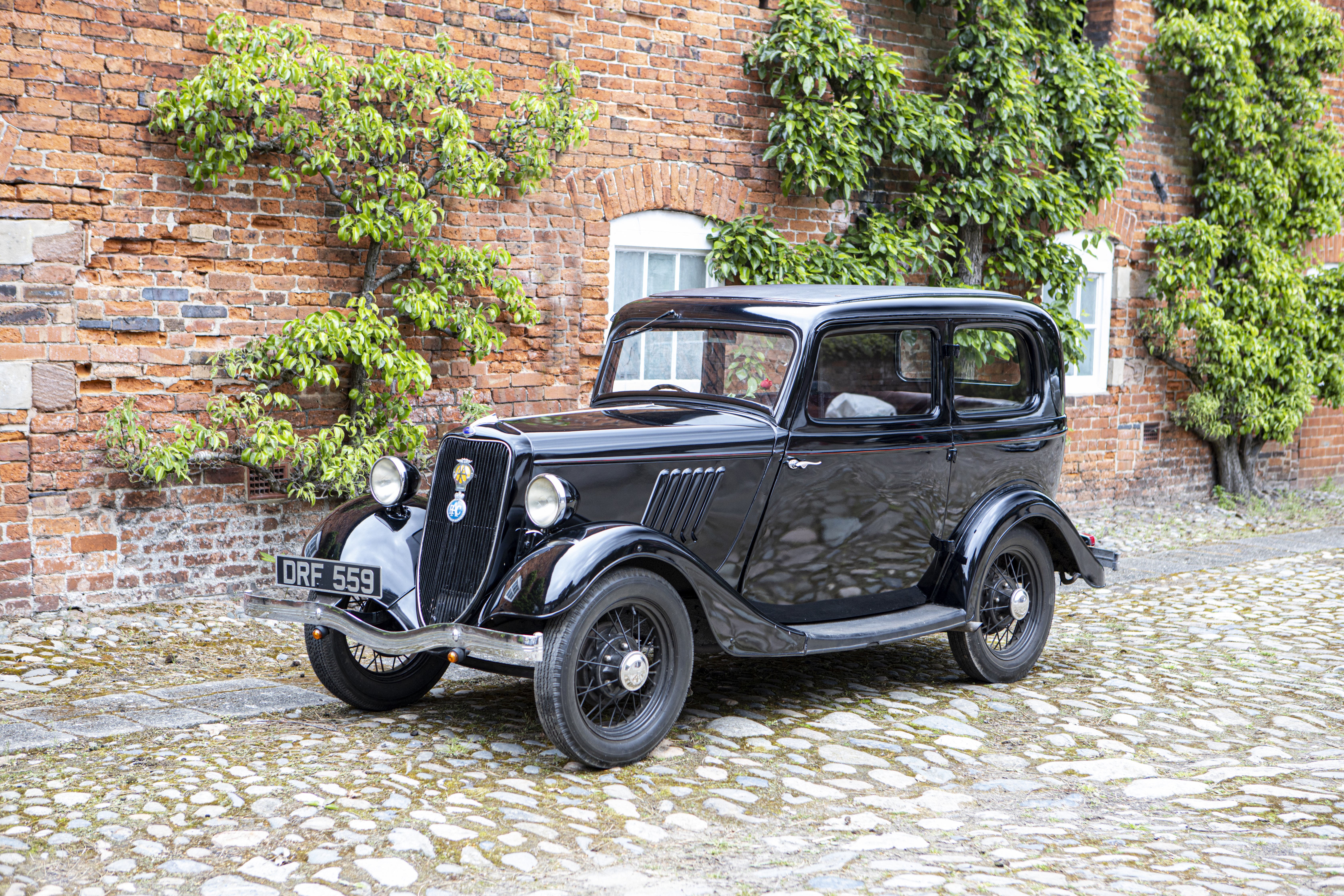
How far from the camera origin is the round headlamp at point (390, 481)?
521 centimetres

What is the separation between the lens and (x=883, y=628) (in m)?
5.46

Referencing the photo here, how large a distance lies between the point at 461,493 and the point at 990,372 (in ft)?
9.14

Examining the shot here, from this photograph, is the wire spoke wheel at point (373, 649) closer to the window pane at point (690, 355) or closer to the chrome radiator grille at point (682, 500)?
the chrome radiator grille at point (682, 500)

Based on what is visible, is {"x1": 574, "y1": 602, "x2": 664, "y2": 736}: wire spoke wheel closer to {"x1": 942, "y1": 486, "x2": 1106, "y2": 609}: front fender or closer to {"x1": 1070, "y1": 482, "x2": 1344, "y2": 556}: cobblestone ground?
{"x1": 942, "y1": 486, "x2": 1106, "y2": 609}: front fender

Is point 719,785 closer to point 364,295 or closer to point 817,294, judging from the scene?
point 817,294

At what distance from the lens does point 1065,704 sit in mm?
5668

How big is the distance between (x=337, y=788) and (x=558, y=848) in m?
0.88

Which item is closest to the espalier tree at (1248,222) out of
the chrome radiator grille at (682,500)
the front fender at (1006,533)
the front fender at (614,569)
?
the front fender at (1006,533)

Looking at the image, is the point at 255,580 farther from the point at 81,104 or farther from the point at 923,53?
the point at 923,53

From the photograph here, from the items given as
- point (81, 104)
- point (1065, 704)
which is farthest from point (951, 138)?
point (81, 104)

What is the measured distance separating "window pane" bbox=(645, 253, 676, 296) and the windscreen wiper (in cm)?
309

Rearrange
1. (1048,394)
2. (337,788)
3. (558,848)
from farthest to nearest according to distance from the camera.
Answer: (1048,394) < (337,788) < (558,848)

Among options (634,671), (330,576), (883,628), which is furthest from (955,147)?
(330,576)

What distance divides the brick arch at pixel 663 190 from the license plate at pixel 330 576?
14.3 feet
